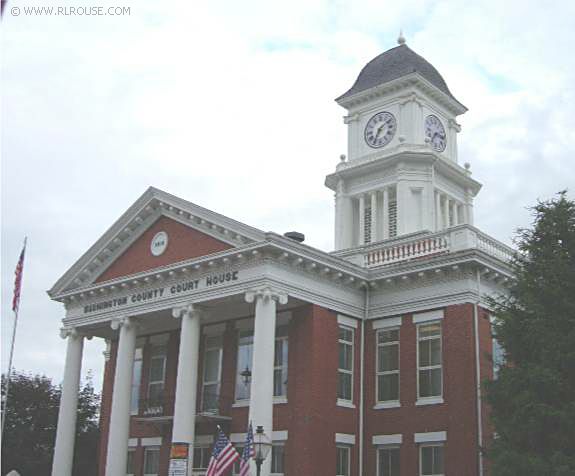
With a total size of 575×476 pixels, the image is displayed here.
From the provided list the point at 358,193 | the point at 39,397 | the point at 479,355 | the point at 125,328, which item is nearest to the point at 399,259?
the point at 479,355

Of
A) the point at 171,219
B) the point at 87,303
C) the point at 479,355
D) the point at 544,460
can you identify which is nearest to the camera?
the point at 544,460

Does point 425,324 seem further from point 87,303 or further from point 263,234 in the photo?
point 87,303

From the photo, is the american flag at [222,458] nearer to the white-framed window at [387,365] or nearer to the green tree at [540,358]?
the white-framed window at [387,365]

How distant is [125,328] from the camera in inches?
1241

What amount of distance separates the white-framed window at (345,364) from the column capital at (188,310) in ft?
15.7

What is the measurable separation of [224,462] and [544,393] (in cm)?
901

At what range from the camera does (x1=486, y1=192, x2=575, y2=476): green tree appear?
2003 cm

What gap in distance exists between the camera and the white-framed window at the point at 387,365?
28.7 metres

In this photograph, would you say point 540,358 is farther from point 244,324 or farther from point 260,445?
point 244,324

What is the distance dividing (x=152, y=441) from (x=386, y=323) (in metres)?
10.3

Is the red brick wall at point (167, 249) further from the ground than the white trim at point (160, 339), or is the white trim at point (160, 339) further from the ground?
the red brick wall at point (167, 249)

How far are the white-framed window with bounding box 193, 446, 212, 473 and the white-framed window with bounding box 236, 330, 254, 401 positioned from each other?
7.87 ft

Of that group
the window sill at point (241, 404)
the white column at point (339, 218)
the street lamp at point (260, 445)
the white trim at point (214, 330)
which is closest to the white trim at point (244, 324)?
the white trim at point (214, 330)

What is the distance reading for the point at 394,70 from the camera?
3822 centimetres
